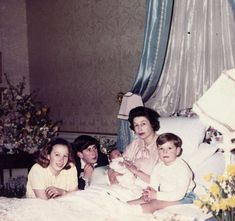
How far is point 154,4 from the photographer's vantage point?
364 cm

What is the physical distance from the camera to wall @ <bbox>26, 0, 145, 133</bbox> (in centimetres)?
464

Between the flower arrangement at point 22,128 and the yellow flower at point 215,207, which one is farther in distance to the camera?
the flower arrangement at point 22,128

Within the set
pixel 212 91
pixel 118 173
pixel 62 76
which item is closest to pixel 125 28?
pixel 62 76

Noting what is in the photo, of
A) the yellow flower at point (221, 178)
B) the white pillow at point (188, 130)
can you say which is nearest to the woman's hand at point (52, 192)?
the white pillow at point (188, 130)

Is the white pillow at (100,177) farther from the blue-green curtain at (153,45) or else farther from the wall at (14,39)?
the wall at (14,39)

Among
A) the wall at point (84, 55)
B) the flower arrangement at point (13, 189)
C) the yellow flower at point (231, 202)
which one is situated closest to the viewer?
the yellow flower at point (231, 202)

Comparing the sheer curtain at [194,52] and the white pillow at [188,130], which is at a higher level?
the sheer curtain at [194,52]

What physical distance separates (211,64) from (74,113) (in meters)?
2.53

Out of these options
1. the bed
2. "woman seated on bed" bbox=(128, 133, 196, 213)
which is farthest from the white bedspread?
"woman seated on bed" bbox=(128, 133, 196, 213)

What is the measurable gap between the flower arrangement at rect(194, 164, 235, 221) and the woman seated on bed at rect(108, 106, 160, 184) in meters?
1.24

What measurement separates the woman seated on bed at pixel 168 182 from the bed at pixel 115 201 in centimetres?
9

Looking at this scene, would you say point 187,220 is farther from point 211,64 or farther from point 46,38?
point 46,38

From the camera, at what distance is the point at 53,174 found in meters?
3.12

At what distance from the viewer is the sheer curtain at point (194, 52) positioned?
3.24 metres
